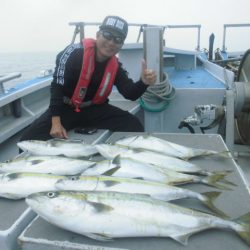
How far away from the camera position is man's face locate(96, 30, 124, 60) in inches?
151

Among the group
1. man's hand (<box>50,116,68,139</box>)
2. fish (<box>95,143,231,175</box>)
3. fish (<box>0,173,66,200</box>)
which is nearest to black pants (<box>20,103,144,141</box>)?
man's hand (<box>50,116,68,139</box>)

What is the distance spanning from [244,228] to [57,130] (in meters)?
2.48

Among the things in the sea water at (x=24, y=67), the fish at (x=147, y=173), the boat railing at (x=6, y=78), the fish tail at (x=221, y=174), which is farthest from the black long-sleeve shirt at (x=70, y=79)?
the fish tail at (x=221, y=174)

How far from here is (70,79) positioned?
415 centimetres

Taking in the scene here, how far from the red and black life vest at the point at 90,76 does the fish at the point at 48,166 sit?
5.71 feet

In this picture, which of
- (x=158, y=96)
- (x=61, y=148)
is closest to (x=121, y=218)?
(x=61, y=148)

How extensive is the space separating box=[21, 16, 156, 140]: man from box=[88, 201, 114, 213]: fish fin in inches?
84.3

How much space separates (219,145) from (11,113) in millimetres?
3319

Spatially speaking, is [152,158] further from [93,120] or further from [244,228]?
[93,120]

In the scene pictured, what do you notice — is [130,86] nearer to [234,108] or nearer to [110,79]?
[110,79]

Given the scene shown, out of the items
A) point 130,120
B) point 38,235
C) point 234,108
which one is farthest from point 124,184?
point 234,108

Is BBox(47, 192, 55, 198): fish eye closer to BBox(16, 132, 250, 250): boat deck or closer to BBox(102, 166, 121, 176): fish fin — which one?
BBox(16, 132, 250, 250): boat deck

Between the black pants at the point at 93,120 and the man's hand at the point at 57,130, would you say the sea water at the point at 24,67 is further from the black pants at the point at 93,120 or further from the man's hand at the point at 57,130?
the man's hand at the point at 57,130

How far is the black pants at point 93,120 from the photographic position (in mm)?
4098
